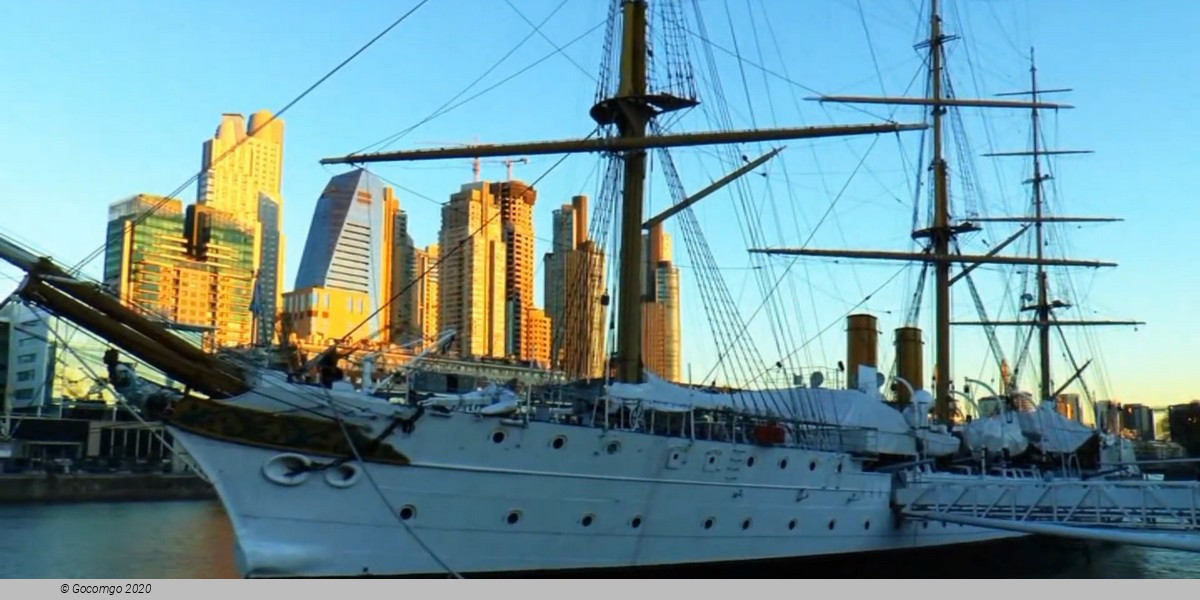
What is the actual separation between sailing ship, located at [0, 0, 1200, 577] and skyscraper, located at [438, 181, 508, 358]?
60.2 m

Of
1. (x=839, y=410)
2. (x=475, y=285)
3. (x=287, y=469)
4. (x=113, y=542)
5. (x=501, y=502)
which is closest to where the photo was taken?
(x=287, y=469)

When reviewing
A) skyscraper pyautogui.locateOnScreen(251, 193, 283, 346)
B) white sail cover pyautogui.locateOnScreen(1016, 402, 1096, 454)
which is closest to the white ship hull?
white sail cover pyautogui.locateOnScreen(1016, 402, 1096, 454)

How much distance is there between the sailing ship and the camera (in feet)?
46.1

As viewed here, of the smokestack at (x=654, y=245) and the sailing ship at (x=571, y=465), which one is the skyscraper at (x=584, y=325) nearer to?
the smokestack at (x=654, y=245)

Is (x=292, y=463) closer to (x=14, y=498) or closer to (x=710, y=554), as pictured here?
(x=710, y=554)

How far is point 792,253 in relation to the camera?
104 feet

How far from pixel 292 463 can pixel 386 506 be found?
1.35 meters

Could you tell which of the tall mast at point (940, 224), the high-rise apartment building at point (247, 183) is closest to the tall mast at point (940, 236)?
the tall mast at point (940, 224)

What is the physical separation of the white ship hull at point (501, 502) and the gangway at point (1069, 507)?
4.31 meters

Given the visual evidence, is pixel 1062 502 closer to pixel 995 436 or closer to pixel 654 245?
pixel 995 436

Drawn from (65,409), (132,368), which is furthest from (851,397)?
(65,409)

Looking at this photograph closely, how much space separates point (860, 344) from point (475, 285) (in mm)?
67270

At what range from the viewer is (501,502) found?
15078 millimetres

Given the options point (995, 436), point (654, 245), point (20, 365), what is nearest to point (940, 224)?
point (995, 436)
